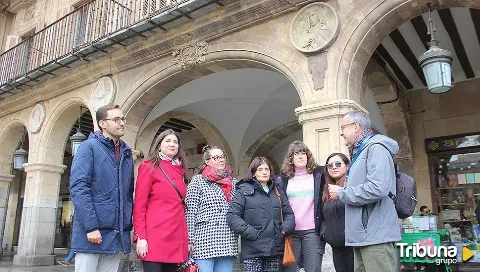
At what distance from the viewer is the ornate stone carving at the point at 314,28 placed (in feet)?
17.1

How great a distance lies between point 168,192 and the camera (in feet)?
9.87

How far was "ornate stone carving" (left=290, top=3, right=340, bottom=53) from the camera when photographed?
520 centimetres

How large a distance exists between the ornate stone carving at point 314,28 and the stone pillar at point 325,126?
0.82 m

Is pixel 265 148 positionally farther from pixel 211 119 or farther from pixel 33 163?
pixel 33 163

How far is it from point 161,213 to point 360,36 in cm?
348

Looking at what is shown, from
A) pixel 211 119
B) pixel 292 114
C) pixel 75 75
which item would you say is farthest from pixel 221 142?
pixel 75 75

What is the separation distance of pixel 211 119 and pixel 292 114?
2037 mm

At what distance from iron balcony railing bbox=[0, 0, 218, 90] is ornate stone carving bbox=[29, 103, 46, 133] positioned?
646 mm

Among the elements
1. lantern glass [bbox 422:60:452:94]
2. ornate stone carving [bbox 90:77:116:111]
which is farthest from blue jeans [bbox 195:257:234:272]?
ornate stone carving [bbox 90:77:116:111]

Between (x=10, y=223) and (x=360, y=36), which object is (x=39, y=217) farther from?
(x=360, y=36)

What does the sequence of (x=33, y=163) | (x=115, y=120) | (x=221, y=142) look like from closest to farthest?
(x=115, y=120), (x=33, y=163), (x=221, y=142)

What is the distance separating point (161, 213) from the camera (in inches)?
116

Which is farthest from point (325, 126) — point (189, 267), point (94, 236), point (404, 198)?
point (94, 236)

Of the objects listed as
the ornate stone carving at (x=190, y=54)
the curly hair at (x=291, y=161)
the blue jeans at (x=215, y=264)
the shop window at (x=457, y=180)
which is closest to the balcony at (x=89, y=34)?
the ornate stone carving at (x=190, y=54)
